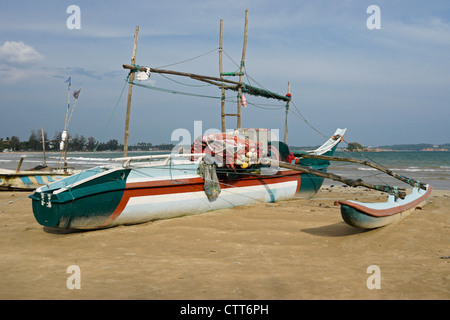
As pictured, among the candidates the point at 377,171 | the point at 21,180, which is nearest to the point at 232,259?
the point at 21,180

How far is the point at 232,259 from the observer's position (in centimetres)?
A: 541

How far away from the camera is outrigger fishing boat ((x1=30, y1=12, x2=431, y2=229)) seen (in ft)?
Answer: 22.3

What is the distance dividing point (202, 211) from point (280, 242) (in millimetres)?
2817

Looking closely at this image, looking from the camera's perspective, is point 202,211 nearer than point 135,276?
No

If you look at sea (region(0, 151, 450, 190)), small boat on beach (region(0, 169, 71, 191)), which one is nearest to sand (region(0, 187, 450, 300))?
sea (region(0, 151, 450, 190))

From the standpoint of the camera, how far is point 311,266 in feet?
16.4

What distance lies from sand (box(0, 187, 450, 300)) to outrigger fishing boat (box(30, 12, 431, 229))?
0.33 meters

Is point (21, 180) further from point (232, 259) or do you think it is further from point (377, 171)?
point (377, 171)

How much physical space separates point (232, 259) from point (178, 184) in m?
3.00

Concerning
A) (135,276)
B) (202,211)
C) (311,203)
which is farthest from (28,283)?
(311,203)

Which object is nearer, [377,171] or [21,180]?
[21,180]

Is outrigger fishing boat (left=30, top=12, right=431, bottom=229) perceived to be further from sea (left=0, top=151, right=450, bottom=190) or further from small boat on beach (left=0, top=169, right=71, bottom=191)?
small boat on beach (left=0, top=169, right=71, bottom=191)

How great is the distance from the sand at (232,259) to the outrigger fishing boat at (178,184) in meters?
0.33
